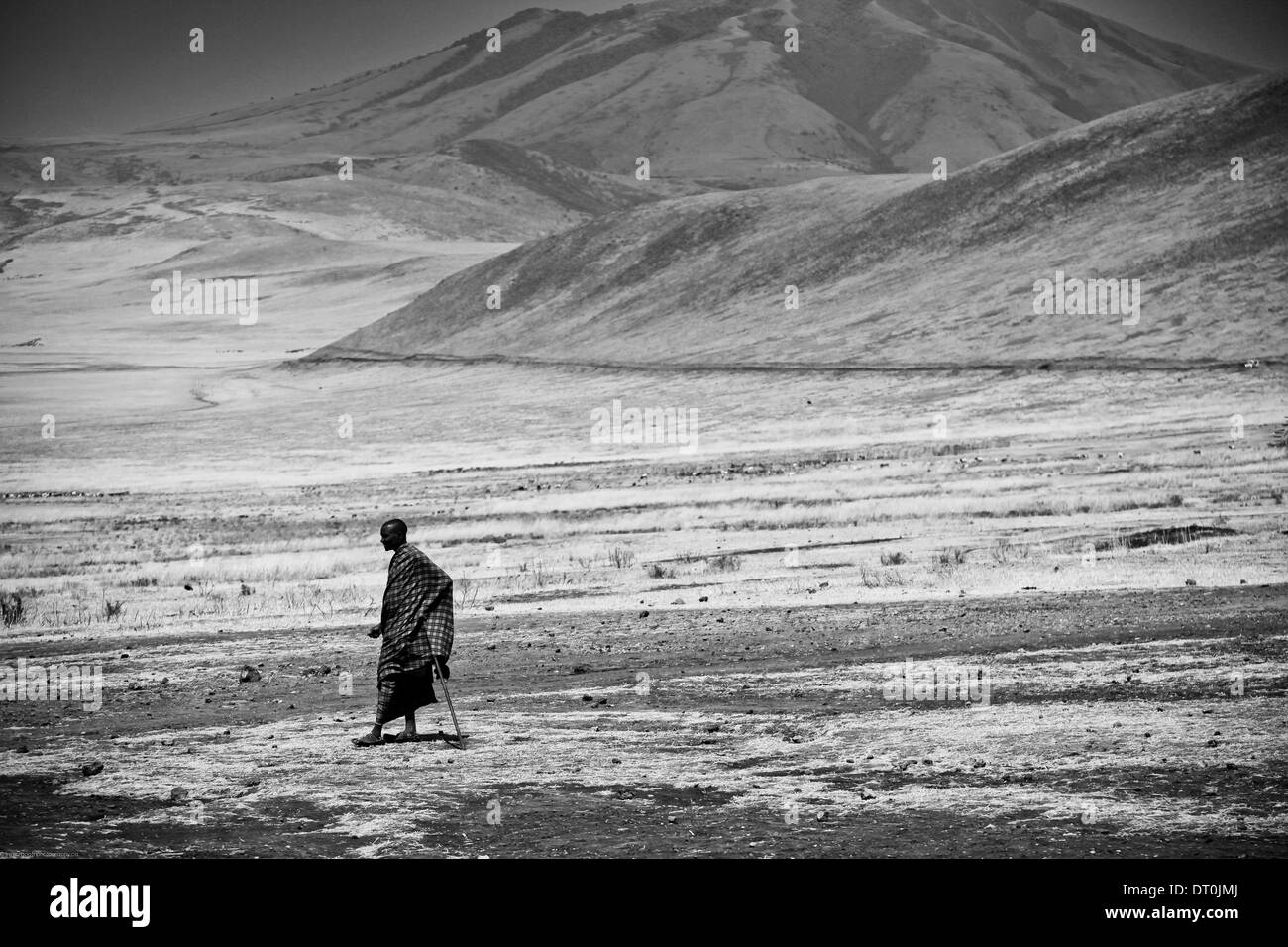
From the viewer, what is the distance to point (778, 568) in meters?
30.6

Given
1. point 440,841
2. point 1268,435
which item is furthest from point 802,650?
point 1268,435

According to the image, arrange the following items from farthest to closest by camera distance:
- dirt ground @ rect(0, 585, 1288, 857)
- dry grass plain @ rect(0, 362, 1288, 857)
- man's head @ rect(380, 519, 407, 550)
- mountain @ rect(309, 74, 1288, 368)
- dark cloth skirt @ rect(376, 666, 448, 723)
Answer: mountain @ rect(309, 74, 1288, 368) < man's head @ rect(380, 519, 407, 550) < dark cloth skirt @ rect(376, 666, 448, 723) < dry grass plain @ rect(0, 362, 1288, 857) < dirt ground @ rect(0, 585, 1288, 857)

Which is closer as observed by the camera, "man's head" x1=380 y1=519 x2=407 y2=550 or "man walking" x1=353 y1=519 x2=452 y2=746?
"man walking" x1=353 y1=519 x2=452 y2=746

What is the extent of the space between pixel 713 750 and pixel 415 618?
10.2 feet

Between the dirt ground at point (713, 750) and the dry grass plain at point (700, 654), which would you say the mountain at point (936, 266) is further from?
the dirt ground at point (713, 750)

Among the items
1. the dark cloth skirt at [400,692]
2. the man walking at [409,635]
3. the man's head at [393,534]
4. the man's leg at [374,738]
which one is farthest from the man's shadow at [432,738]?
the man's head at [393,534]

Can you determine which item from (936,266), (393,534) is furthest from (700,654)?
(936,266)

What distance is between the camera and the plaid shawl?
14609 mm

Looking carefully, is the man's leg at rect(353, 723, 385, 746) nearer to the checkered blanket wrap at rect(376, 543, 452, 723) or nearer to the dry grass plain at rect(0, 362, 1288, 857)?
the checkered blanket wrap at rect(376, 543, 452, 723)

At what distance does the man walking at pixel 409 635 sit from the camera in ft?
47.9

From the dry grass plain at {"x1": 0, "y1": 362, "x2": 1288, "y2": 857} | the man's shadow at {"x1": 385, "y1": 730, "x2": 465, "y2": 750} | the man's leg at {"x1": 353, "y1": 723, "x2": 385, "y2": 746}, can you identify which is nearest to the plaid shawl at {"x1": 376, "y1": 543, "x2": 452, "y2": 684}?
the man's leg at {"x1": 353, "y1": 723, "x2": 385, "y2": 746}

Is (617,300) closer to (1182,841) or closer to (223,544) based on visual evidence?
(223,544)

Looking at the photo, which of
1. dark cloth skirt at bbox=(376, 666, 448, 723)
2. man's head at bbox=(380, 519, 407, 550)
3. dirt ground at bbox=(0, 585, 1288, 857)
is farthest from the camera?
man's head at bbox=(380, 519, 407, 550)

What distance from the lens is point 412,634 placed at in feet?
48.0
